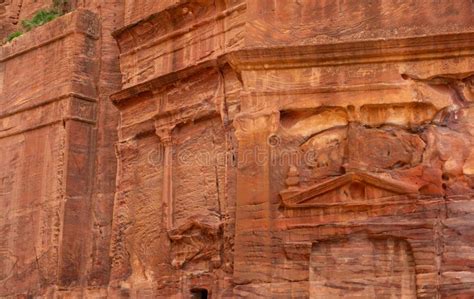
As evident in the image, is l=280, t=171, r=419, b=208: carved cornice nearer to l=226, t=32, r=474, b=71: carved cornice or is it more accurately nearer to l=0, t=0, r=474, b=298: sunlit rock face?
l=0, t=0, r=474, b=298: sunlit rock face

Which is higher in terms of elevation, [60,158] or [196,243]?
[60,158]

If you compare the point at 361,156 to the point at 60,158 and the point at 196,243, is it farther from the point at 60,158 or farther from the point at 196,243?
the point at 60,158

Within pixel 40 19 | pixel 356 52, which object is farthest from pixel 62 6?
pixel 356 52

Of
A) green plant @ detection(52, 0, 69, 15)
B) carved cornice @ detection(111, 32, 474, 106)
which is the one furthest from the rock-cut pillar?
green plant @ detection(52, 0, 69, 15)

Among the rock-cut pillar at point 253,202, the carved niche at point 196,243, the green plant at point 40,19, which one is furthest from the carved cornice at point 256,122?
the green plant at point 40,19

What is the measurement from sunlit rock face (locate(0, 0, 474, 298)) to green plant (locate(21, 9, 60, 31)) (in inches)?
123

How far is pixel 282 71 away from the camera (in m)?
10.2

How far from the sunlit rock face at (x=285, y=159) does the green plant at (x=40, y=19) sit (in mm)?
3135

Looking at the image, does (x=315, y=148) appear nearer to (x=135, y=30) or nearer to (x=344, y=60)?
(x=344, y=60)

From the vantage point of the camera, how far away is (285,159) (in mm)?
10047

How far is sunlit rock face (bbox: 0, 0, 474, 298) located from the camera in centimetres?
937

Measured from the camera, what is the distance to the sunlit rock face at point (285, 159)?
30.7ft

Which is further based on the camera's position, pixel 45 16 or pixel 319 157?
pixel 45 16

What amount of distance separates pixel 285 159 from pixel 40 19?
7778mm
